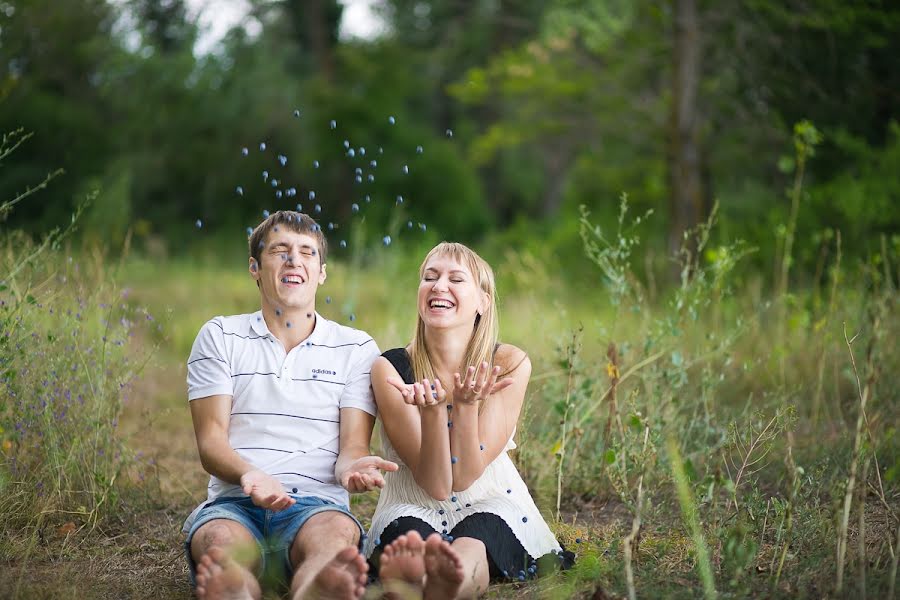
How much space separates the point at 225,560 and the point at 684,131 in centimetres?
794

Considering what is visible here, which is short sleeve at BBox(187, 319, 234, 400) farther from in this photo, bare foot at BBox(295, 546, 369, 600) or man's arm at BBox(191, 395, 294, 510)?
bare foot at BBox(295, 546, 369, 600)

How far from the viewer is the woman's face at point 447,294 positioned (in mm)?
2947

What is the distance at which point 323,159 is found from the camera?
17578 mm

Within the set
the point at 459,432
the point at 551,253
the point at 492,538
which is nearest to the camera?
the point at 459,432

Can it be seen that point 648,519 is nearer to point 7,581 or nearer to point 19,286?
point 7,581

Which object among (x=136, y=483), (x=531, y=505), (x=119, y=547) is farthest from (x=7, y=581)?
(x=531, y=505)

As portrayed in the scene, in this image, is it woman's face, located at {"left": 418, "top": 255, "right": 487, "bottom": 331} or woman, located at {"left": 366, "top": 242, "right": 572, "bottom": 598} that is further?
woman's face, located at {"left": 418, "top": 255, "right": 487, "bottom": 331}

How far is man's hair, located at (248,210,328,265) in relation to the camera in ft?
9.84

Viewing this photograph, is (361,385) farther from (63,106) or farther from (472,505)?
(63,106)

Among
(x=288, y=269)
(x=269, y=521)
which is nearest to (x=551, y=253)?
(x=288, y=269)

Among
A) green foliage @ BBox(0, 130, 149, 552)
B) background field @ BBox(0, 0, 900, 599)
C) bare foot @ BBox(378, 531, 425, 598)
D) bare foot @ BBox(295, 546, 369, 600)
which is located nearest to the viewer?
bare foot @ BBox(295, 546, 369, 600)

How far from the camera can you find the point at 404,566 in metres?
2.48

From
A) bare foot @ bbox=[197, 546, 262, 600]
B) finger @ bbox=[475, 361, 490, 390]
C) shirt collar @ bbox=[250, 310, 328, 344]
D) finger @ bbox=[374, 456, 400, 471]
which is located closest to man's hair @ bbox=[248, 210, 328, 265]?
shirt collar @ bbox=[250, 310, 328, 344]

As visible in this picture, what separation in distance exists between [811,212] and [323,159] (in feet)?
35.3
